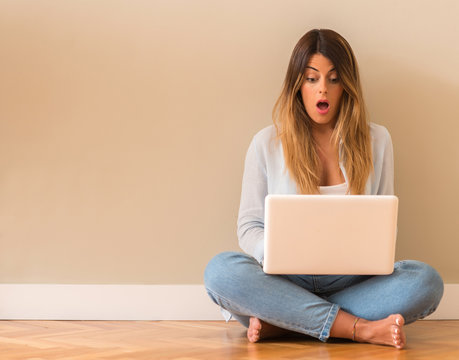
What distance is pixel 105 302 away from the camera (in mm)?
2092

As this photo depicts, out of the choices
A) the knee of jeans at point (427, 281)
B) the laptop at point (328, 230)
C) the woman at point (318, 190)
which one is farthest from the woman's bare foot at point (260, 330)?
the knee of jeans at point (427, 281)

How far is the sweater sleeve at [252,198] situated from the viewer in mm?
1921

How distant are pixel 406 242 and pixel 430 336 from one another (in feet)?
1.39

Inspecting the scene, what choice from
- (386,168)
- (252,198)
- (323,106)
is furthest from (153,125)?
(386,168)

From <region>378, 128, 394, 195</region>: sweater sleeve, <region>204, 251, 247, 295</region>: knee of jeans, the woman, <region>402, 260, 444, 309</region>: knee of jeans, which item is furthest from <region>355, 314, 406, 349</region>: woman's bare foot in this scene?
<region>378, 128, 394, 195</region>: sweater sleeve

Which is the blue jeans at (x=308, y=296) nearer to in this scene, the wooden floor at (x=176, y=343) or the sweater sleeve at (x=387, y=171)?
the wooden floor at (x=176, y=343)

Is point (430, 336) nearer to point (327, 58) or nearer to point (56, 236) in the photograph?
point (327, 58)

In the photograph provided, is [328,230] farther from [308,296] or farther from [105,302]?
[105,302]

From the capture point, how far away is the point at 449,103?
2.19m

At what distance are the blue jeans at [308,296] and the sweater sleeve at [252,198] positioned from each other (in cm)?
17

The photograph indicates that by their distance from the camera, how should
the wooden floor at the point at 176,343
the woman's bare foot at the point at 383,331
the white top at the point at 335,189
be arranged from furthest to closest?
the white top at the point at 335,189 < the woman's bare foot at the point at 383,331 < the wooden floor at the point at 176,343

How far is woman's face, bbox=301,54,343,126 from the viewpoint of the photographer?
1.93 m

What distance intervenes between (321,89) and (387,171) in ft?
1.04

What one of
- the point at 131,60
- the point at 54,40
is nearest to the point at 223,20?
the point at 131,60
